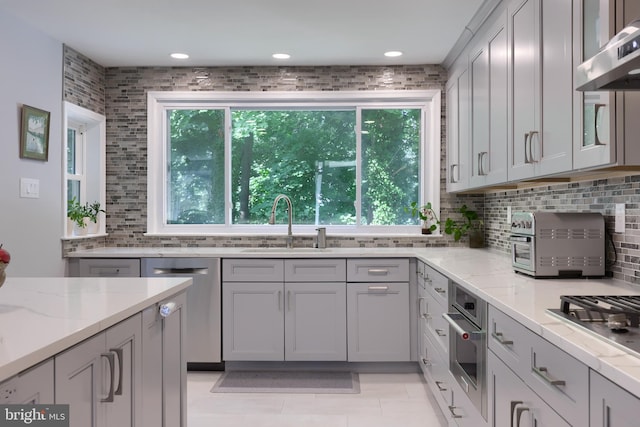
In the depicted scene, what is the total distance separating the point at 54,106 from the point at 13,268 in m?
1.18

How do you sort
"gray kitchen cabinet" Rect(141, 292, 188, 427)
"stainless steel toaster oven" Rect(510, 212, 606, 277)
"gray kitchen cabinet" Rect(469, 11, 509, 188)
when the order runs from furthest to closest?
"gray kitchen cabinet" Rect(469, 11, 509, 188)
"stainless steel toaster oven" Rect(510, 212, 606, 277)
"gray kitchen cabinet" Rect(141, 292, 188, 427)

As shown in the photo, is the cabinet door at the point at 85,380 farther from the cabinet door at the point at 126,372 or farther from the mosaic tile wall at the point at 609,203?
the mosaic tile wall at the point at 609,203

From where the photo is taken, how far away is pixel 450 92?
12.4 ft

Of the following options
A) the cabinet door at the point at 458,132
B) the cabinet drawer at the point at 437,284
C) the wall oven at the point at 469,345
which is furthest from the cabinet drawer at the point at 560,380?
the cabinet door at the point at 458,132

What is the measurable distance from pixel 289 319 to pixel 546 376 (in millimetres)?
2428

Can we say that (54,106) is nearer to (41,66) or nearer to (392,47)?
(41,66)

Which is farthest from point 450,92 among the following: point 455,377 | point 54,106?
point 54,106

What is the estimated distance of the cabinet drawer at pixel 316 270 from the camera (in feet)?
11.6

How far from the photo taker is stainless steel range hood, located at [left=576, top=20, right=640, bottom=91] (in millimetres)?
1079

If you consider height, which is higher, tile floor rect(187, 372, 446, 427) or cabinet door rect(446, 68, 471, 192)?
cabinet door rect(446, 68, 471, 192)

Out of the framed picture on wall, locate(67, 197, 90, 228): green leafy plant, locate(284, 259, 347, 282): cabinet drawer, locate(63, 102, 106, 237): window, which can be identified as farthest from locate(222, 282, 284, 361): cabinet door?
the framed picture on wall

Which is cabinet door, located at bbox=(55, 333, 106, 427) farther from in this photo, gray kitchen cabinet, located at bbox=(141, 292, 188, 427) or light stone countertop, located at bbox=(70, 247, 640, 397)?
light stone countertop, located at bbox=(70, 247, 640, 397)

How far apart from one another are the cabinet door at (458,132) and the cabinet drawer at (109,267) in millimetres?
2482

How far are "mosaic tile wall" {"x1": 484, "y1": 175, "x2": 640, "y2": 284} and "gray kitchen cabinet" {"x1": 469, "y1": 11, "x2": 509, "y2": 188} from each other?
341 mm
